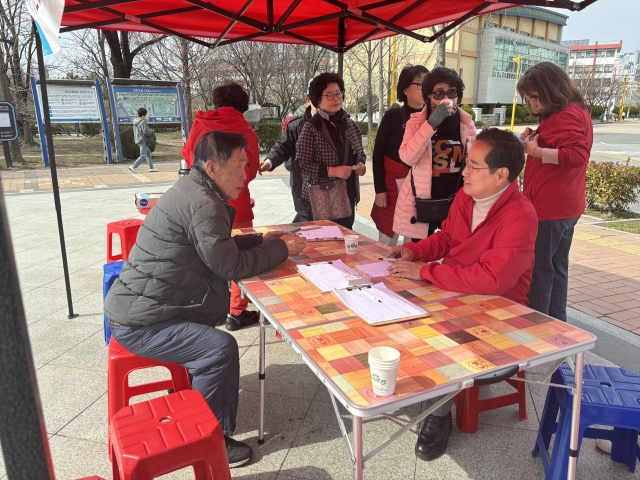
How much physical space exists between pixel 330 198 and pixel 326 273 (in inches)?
53.0

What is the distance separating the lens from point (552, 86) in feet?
8.73

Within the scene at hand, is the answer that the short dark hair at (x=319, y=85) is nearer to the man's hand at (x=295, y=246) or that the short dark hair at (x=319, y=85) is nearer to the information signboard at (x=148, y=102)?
the man's hand at (x=295, y=246)

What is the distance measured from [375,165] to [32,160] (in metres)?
14.2

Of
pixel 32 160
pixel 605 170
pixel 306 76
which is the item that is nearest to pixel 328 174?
pixel 605 170

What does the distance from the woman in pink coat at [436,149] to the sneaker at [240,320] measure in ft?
4.30

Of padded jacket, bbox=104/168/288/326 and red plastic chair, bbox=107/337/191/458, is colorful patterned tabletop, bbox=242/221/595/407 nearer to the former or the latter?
padded jacket, bbox=104/168/288/326

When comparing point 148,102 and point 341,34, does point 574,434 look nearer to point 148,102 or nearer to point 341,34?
point 341,34

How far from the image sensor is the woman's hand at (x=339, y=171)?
129 inches

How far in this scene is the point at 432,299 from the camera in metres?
1.87

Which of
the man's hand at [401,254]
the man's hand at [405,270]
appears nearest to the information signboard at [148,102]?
the man's hand at [401,254]

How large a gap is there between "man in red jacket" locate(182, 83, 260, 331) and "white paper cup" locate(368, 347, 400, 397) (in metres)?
2.18

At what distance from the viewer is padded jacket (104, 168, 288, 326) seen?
1.96 m

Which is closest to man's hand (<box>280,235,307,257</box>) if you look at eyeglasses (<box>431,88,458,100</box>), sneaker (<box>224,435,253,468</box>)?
sneaker (<box>224,435,253,468</box>)

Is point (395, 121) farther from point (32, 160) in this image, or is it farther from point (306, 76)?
point (306, 76)
